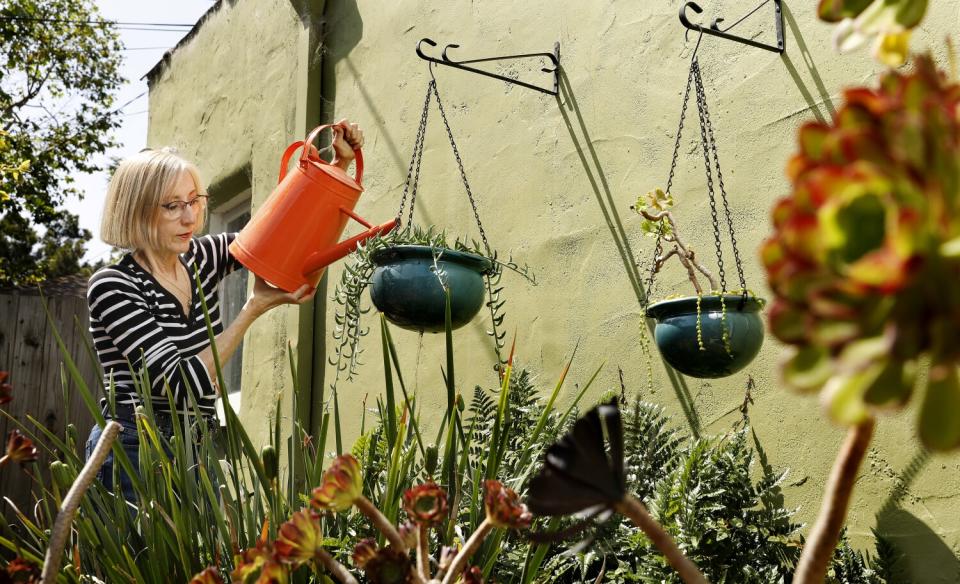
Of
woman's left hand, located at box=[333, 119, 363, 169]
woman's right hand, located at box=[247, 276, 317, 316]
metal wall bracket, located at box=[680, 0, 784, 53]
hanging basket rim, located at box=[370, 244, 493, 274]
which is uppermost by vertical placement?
metal wall bracket, located at box=[680, 0, 784, 53]

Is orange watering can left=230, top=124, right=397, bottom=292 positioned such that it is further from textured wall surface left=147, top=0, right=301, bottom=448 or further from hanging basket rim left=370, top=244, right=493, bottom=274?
textured wall surface left=147, top=0, right=301, bottom=448

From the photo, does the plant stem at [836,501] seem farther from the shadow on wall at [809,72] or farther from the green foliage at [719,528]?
the shadow on wall at [809,72]

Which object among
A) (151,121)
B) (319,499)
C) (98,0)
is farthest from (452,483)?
(98,0)

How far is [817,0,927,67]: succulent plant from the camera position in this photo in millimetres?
290

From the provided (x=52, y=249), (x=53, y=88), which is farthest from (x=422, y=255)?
(x=52, y=249)

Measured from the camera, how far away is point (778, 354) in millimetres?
1896

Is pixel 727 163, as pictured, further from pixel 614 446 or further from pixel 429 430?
pixel 614 446

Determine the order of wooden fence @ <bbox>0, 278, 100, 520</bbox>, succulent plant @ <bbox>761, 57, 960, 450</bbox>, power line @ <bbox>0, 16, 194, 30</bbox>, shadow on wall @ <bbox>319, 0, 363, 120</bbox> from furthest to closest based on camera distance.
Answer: power line @ <bbox>0, 16, 194, 30</bbox> < wooden fence @ <bbox>0, 278, 100, 520</bbox> < shadow on wall @ <bbox>319, 0, 363, 120</bbox> < succulent plant @ <bbox>761, 57, 960, 450</bbox>

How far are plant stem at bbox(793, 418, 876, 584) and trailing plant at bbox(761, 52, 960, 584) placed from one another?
0.04m

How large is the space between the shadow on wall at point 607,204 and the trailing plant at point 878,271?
1.94 m

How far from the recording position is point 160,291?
2.06 m

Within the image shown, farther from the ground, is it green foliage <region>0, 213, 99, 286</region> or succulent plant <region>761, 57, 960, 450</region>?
green foliage <region>0, 213, 99, 286</region>

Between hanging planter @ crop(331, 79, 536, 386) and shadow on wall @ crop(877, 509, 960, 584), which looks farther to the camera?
hanging planter @ crop(331, 79, 536, 386)

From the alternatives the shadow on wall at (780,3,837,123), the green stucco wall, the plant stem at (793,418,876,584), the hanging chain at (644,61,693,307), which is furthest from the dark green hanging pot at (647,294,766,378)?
the plant stem at (793,418,876,584)
